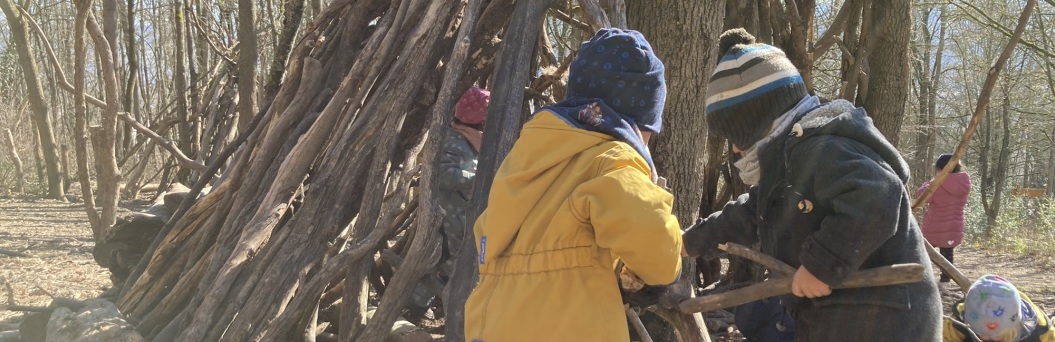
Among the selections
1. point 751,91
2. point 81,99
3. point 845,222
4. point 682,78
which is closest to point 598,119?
point 751,91

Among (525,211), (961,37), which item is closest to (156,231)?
(525,211)

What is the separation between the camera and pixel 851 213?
5.86 feet

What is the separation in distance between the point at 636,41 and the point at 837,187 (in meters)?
0.59

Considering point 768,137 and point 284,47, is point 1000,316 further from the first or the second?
point 284,47

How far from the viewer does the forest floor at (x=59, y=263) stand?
4957mm

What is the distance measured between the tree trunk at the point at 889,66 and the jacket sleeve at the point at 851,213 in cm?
352

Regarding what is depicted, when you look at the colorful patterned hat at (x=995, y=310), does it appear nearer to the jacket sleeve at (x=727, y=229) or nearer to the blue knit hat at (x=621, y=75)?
the jacket sleeve at (x=727, y=229)

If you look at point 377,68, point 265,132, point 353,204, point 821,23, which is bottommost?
point 353,204

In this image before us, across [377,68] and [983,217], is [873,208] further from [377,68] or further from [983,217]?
[983,217]

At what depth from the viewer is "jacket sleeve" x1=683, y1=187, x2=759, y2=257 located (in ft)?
7.52

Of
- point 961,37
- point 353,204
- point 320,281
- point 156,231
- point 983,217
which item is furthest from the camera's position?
point 961,37

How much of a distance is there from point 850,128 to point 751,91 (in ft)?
0.91

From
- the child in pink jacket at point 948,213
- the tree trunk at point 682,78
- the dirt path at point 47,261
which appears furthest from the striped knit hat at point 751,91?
the child in pink jacket at point 948,213

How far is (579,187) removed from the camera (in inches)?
66.5
